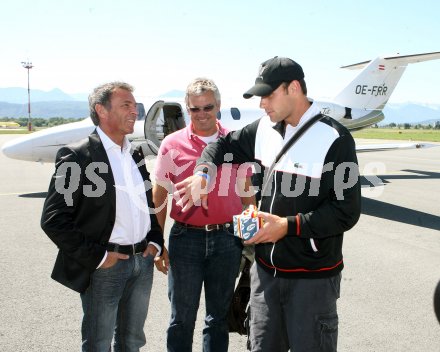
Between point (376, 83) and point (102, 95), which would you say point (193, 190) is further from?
point (376, 83)

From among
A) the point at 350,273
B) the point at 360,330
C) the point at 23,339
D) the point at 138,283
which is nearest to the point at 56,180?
the point at 138,283

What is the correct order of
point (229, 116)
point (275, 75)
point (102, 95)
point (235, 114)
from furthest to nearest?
point (235, 114), point (229, 116), point (102, 95), point (275, 75)

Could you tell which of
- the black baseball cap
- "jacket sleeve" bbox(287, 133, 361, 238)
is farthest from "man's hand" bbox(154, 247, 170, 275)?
the black baseball cap

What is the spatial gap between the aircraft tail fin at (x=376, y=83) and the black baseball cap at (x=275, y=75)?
1524 centimetres

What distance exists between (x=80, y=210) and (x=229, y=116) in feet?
34.9

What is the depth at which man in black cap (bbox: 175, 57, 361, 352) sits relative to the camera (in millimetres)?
2252

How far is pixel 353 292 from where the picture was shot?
16.5 feet

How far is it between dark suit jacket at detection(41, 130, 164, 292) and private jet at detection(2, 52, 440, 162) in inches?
350

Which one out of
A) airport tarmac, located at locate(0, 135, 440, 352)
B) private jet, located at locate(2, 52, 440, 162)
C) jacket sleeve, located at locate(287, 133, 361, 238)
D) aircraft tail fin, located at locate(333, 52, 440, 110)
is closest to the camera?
jacket sleeve, located at locate(287, 133, 361, 238)

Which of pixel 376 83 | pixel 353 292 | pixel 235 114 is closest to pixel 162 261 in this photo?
pixel 353 292

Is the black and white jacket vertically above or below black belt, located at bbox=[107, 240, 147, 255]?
above

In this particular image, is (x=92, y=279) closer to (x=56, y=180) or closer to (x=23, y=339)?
(x=56, y=180)

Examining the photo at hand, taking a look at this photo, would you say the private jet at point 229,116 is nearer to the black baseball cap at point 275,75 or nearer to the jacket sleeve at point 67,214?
the jacket sleeve at point 67,214

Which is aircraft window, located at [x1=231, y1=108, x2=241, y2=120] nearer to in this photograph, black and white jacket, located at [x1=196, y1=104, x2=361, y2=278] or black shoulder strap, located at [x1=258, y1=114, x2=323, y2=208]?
black and white jacket, located at [x1=196, y1=104, x2=361, y2=278]
